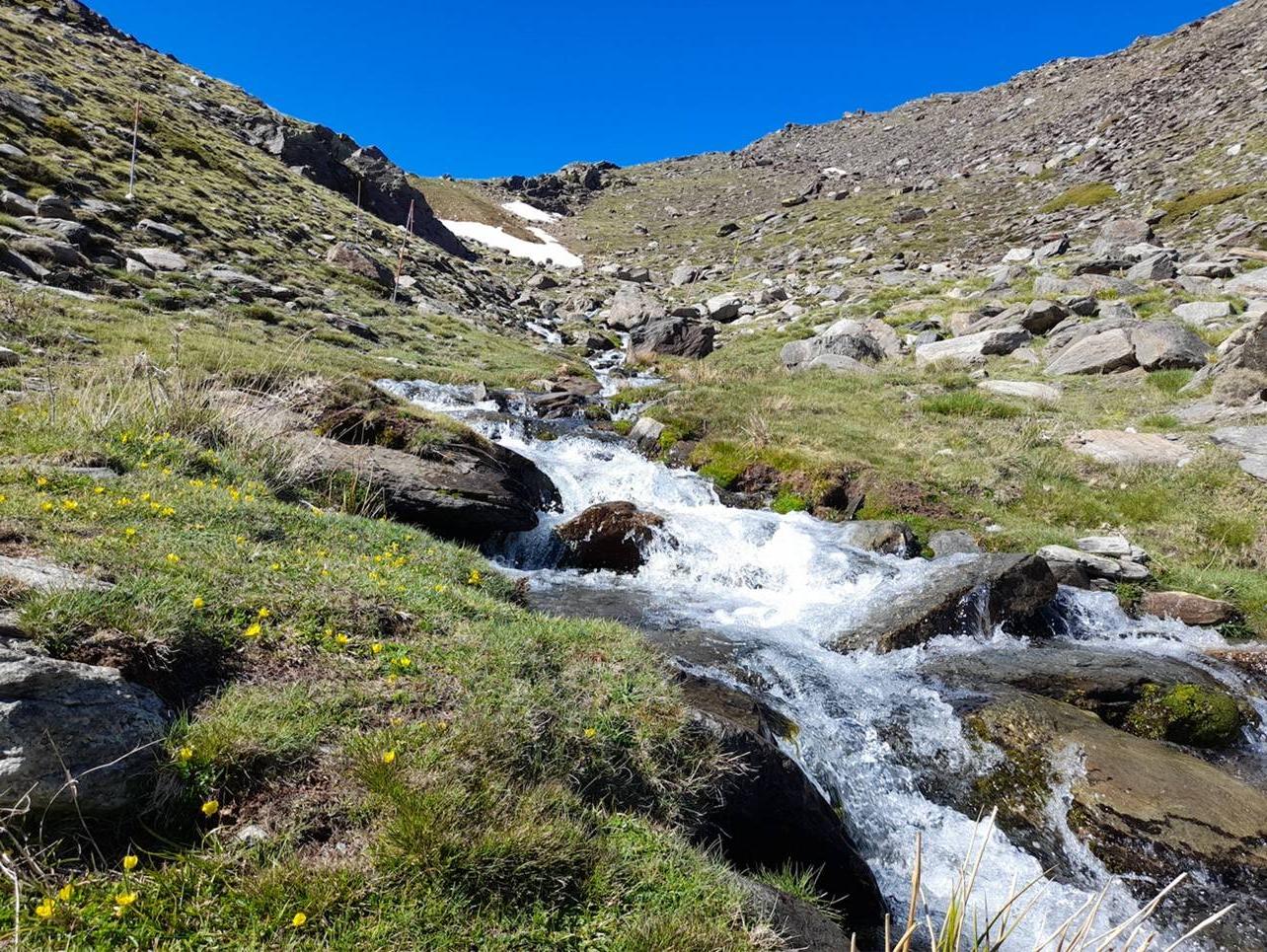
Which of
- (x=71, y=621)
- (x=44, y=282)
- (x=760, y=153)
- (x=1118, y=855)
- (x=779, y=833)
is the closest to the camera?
(x=71, y=621)

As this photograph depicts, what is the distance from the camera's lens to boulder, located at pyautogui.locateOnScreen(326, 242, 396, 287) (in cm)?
3092

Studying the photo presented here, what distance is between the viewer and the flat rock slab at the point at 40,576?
12.8ft

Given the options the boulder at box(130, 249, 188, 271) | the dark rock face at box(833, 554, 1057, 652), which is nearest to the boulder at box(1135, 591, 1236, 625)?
the dark rock face at box(833, 554, 1057, 652)

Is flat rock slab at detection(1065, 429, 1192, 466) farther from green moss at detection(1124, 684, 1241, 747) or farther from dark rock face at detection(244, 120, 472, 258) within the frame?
dark rock face at detection(244, 120, 472, 258)

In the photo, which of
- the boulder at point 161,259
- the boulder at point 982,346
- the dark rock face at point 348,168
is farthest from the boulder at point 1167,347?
the dark rock face at point 348,168

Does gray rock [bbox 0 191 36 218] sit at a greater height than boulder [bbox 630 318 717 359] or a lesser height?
lesser

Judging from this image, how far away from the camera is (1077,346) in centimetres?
2117

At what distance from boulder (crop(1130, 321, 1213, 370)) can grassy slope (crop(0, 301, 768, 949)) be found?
20.9 m

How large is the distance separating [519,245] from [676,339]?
41848 millimetres

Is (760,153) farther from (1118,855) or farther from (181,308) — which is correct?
(1118,855)

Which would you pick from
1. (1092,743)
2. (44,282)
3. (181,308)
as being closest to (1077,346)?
(1092,743)

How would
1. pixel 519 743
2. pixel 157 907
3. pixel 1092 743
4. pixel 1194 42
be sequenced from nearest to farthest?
pixel 157 907
pixel 519 743
pixel 1092 743
pixel 1194 42

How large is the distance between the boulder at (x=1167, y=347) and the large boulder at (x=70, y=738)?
2457 cm

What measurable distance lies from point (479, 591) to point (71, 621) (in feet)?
11.8
